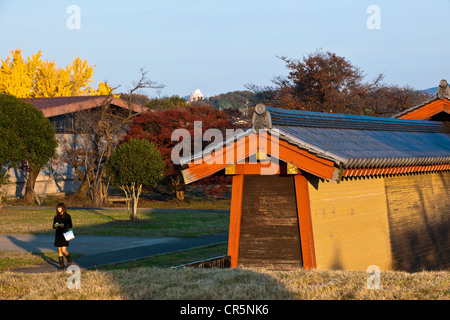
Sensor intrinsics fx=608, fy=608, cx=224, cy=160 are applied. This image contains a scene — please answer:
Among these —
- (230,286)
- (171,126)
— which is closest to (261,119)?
(230,286)

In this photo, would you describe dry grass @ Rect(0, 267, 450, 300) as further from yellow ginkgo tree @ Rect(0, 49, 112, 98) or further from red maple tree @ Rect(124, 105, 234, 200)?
yellow ginkgo tree @ Rect(0, 49, 112, 98)

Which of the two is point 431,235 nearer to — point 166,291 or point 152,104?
point 166,291

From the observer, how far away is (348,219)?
12359mm

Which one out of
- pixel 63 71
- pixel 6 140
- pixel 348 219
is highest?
pixel 63 71

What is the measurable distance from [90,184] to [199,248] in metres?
19.0

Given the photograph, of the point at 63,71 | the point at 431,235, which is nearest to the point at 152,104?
the point at 63,71

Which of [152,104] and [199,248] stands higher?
[152,104]

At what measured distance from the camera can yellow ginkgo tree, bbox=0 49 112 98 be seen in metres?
75.0

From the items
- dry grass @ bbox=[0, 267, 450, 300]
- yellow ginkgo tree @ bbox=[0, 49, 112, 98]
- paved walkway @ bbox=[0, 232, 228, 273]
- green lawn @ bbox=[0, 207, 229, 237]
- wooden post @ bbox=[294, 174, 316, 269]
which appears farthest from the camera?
yellow ginkgo tree @ bbox=[0, 49, 112, 98]

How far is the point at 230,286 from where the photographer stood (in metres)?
8.33

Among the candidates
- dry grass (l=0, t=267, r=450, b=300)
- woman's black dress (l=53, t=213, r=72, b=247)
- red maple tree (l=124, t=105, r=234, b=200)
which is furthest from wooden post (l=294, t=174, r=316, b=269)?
red maple tree (l=124, t=105, r=234, b=200)

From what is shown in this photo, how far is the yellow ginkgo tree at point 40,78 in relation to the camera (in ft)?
246

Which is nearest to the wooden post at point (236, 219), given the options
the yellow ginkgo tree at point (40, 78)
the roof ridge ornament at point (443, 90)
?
the roof ridge ornament at point (443, 90)
